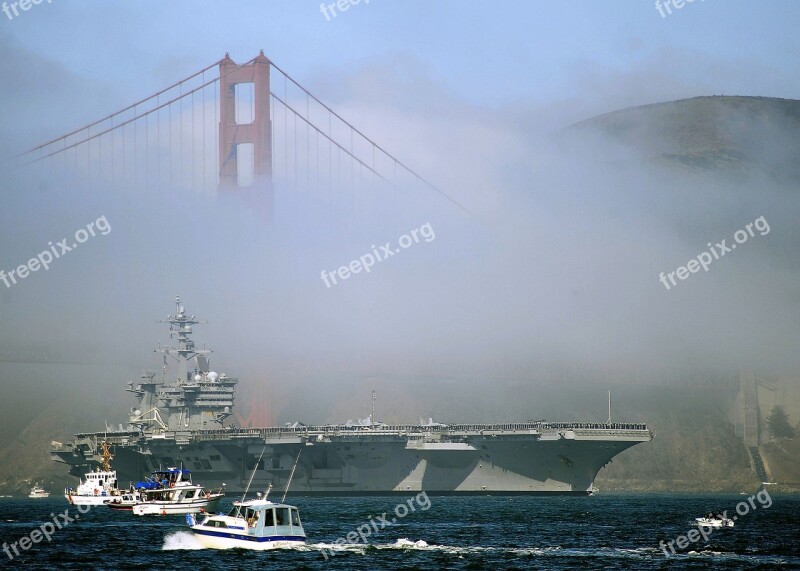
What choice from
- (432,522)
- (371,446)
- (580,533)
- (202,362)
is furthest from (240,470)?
(580,533)

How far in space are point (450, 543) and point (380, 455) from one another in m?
29.1

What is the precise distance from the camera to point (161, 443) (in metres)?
75.7

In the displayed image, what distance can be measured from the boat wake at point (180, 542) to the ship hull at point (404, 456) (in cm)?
2685

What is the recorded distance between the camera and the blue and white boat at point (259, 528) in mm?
36562

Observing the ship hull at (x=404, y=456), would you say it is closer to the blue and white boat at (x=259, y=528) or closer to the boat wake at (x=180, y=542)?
the boat wake at (x=180, y=542)

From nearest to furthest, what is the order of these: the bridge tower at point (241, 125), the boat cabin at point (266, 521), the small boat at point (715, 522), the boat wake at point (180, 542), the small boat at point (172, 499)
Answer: the boat cabin at point (266, 521) → the boat wake at point (180, 542) → the small boat at point (715, 522) → the small boat at point (172, 499) → the bridge tower at point (241, 125)

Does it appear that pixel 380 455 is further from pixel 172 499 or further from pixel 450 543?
pixel 450 543

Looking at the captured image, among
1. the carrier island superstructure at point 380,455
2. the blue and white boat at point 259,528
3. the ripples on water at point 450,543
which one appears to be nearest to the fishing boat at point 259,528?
the blue and white boat at point 259,528

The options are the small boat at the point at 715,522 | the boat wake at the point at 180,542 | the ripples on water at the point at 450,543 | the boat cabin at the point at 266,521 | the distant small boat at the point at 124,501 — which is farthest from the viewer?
the distant small boat at the point at 124,501

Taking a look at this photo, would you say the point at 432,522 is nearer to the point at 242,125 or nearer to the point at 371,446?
the point at 371,446

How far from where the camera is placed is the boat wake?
1586 inches

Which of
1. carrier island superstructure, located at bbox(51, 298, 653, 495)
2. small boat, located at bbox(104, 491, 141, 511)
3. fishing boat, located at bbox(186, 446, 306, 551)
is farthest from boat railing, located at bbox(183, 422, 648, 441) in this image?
fishing boat, located at bbox(186, 446, 306, 551)

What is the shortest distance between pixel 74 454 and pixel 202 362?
1284 centimetres

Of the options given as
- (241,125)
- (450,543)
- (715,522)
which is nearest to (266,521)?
(450,543)
